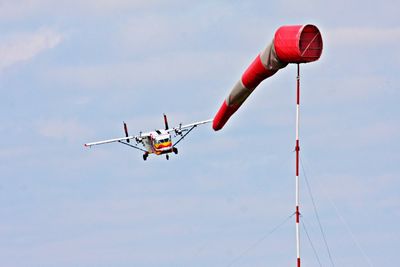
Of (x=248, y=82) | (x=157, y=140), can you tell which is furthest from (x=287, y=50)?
(x=157, y=140)

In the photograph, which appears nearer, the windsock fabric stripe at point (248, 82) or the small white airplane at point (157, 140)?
the windsock fabric stripe at point (248, 82)

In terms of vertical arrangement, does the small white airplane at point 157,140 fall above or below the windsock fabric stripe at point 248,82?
below

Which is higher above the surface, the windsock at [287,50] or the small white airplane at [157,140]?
the windsock at [287,50]

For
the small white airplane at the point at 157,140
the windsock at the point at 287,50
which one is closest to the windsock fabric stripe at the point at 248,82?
the windsock at the point at 287,50

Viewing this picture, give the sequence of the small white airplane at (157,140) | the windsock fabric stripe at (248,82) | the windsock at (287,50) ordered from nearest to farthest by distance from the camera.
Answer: the windsock at (287,50) < the windsock fabric stripe at (248,82) < the small white airplane at (157,140)

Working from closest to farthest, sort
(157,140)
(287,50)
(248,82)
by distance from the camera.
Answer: (287,50) → (248,82) → (157,140)

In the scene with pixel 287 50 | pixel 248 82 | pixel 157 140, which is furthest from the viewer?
pixel 157 140

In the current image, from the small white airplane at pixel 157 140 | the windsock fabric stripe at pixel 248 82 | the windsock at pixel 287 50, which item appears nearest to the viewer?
the windsock at pixel 287 50

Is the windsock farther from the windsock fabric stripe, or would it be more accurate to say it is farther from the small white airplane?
the small white airplane

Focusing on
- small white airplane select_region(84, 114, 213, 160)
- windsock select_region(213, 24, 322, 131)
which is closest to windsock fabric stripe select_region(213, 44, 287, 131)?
windsock select_region(213, 24, 322, 131)

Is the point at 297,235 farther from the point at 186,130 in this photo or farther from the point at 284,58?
the point at 186,130

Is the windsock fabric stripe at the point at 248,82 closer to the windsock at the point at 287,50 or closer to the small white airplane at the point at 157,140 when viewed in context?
the windsock at the point at 287,50

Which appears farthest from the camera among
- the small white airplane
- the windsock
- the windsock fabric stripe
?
the small white airplane

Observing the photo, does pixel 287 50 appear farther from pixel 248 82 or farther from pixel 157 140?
pixel 157 140
